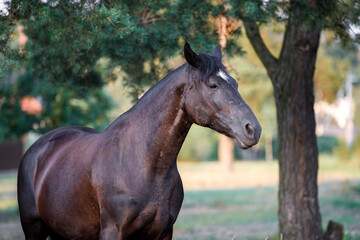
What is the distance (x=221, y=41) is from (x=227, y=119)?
9.89 ft

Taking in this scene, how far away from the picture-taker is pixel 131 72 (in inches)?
242

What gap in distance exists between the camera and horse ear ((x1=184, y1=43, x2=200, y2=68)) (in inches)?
118

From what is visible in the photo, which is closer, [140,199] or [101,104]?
[140,199]

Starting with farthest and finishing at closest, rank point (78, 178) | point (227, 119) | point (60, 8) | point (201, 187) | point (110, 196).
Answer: point (201, 187), point (60, 8), point (78, 178), point (110, 196), point (227, 119)

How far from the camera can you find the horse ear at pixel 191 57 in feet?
9.86

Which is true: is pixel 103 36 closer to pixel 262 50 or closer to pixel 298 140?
pixel 262 50

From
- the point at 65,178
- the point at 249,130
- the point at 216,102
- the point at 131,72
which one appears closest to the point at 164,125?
the point at 216,102

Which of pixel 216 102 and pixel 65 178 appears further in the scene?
pixel 65 178

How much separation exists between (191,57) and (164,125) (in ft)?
1.85

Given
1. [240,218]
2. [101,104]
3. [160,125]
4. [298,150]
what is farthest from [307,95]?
[101,104]

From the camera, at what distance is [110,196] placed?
3.21 meters

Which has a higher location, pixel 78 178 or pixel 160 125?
pixel 160 125

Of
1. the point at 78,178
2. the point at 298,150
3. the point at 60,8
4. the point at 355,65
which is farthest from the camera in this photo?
the point at 355,65

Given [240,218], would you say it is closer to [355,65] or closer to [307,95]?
[307,95]
